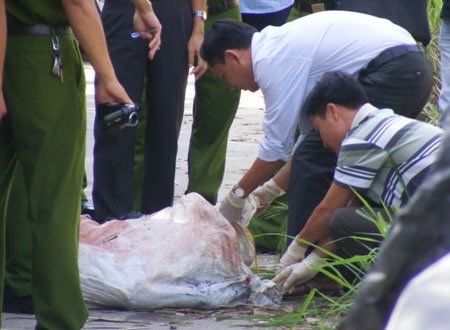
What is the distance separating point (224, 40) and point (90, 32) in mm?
1545

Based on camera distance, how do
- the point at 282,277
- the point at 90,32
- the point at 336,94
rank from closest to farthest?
the point at 90,32 → the point at 336,94 → the point at 282,277

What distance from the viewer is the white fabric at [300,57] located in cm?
469

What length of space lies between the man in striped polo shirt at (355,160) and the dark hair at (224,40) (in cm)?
47

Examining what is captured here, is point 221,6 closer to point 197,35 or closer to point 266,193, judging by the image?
point 197,35

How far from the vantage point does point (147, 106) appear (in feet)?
17.9

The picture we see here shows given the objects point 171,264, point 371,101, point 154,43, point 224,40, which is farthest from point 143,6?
point 171,264

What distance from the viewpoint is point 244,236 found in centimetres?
484

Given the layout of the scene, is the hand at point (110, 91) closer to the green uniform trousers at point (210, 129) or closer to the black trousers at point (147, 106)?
the black trousers at point (147, 106)

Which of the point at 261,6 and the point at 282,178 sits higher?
the point at 261,6

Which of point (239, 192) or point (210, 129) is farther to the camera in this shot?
point (210, 129)

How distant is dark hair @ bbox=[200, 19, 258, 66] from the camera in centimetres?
483

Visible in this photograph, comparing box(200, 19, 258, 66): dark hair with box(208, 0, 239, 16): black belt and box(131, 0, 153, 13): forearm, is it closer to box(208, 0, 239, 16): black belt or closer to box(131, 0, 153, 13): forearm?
box(131, 0, 153, 13): forearm

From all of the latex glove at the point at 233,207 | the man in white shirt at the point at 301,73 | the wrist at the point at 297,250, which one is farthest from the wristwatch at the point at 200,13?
the wrist at the point at 297,250

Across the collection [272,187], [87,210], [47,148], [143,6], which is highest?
[47,148]
